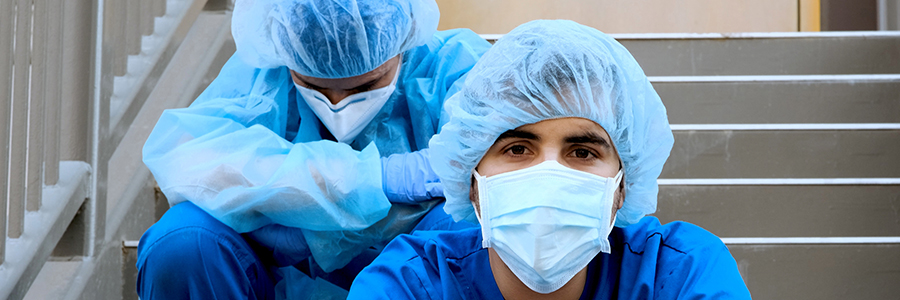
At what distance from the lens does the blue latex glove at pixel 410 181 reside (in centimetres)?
123

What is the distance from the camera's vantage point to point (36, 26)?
1.38 m

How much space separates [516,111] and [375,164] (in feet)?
1.10

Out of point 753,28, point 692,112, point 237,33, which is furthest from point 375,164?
point 753,28

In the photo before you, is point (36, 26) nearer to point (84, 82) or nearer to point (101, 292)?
point (84, 82)

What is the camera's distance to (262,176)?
121cm

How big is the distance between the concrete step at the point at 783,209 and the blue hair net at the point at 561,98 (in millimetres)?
658

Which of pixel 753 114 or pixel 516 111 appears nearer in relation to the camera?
pixel 516 111

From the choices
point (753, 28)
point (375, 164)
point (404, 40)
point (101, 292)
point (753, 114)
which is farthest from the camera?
point (753, 28)

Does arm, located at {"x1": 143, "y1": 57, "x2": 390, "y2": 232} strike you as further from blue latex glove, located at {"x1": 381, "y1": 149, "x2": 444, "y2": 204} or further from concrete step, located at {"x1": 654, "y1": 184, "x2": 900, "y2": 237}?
concrete step, located at {"x1": 654, "y1": 184, "x2": 900, "y2": 237}

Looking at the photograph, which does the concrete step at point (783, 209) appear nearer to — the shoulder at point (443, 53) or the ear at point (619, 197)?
the shoulder at point (443, 53)

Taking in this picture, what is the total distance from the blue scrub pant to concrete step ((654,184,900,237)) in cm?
64

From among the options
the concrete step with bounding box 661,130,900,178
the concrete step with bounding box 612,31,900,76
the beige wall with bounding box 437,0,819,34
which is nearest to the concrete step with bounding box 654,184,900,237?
the concrete step with bounding box 661,130,900,178

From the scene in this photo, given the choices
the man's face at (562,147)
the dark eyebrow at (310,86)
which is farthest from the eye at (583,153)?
the dark eyebrow at (310,86)

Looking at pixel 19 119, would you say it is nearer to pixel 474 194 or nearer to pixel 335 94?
pixel 335 94
